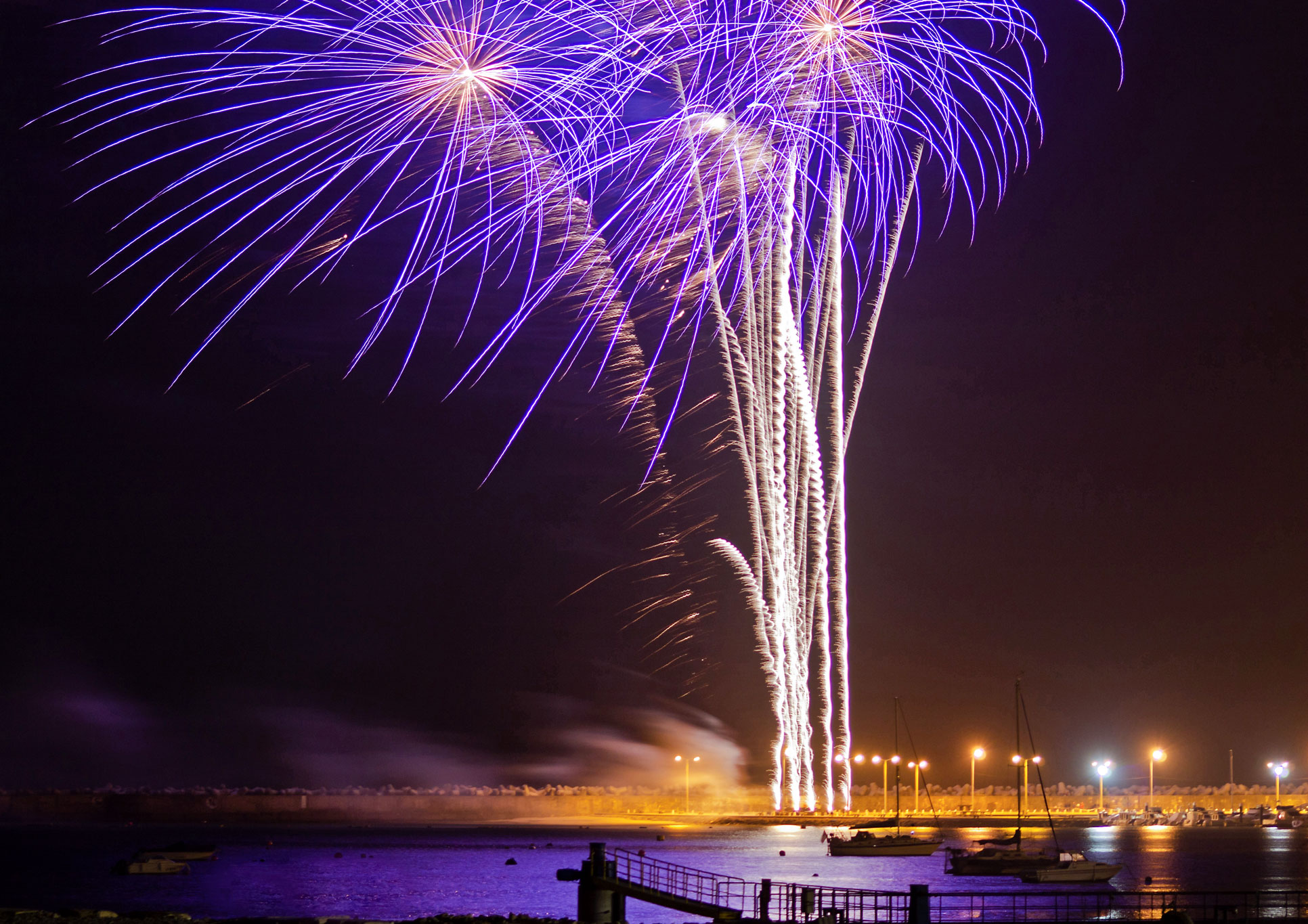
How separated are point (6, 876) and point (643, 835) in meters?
104

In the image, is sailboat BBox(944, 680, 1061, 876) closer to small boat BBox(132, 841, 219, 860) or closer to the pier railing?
the pier railing

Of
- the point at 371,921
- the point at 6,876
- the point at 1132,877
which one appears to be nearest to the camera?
the point at 371,921

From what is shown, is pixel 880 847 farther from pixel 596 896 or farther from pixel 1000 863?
pixel 596 896

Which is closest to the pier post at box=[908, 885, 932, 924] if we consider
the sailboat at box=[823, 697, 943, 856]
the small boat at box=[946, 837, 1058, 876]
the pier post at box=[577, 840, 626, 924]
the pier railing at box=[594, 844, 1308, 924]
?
the pier railing at box=[594, 844, 1308, 924]

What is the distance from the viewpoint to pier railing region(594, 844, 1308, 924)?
3453 centimetres

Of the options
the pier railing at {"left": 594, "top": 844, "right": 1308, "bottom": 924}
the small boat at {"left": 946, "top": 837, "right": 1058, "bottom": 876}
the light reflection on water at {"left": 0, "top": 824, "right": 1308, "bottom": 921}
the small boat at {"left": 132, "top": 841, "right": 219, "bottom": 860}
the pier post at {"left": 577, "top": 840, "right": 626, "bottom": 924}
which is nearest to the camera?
the pier railing at {"left": 594, "top": 844, "right": 1308, "bottom": 924}

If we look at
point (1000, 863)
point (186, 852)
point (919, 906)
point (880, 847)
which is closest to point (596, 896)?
point (919, 906)

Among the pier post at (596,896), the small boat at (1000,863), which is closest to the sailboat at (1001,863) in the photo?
the small boat at (1000,863)

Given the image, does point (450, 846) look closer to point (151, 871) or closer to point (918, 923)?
point (151, 871)

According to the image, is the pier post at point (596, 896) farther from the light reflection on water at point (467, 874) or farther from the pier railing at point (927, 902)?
the light reflection on water at point (467, 874)

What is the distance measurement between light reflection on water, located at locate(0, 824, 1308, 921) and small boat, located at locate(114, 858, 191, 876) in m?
1.01

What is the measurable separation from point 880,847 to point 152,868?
57.6 metres

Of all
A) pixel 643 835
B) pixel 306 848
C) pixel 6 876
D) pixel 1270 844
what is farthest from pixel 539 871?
pixel 1270 844

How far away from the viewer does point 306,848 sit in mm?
166500
